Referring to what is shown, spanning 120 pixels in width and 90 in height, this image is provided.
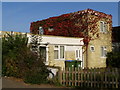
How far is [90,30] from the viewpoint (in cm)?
1880

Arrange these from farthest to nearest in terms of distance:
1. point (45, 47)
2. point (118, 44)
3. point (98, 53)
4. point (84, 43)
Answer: point (118, 44)
point (98, 53)
point (84, 43)
point (45, 47)

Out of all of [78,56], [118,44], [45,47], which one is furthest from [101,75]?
[118,44]

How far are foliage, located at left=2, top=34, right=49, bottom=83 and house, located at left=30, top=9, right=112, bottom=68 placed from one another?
8.70 metres

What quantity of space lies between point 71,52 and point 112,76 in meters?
8.35

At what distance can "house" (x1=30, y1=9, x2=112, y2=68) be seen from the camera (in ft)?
60.9

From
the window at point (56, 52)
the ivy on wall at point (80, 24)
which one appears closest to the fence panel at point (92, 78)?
the window at point (56, 52)

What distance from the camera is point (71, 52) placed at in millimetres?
16938

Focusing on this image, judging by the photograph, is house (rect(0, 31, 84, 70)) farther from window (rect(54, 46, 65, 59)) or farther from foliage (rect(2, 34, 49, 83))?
foliage (rect(2, 34, 49, 83))

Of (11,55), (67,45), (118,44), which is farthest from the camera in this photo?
(118,44)

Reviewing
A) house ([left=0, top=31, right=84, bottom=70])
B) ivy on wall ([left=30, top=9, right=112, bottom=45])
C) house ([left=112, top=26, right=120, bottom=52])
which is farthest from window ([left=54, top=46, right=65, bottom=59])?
house ([left=112, top=26, right=120, bottom=52])

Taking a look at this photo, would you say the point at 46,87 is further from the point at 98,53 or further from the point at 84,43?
the point at 98,53

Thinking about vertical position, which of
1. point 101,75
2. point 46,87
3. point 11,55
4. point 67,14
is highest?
point 67,14

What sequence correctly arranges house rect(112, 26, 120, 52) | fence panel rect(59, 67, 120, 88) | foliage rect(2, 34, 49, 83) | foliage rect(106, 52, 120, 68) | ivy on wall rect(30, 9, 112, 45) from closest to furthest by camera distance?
1. fence panel rect(59, 67, 120, 88)
2. foliage rect(2, 34, 49, 83)
3. foliage rect(106, 52, 120, 68)
4. ivy on wall rect(30, 9, 112, 45)
5. house rect(112, 26, 120, 52)

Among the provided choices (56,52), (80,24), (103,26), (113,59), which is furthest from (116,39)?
(56,52)
